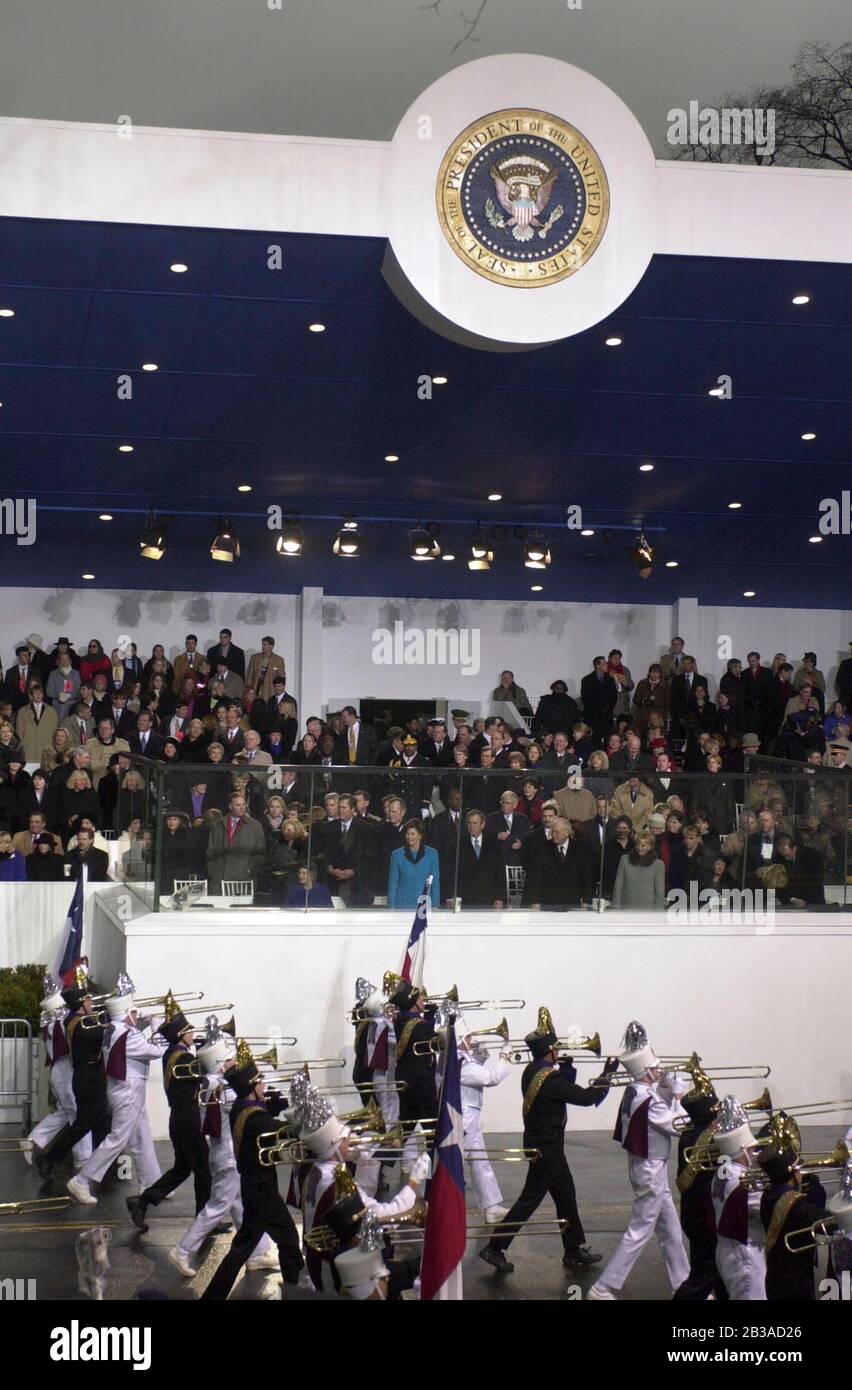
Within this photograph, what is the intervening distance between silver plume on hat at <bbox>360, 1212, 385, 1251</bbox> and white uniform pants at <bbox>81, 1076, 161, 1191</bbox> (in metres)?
4.84

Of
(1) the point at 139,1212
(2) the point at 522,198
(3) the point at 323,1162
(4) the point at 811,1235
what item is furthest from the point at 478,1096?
(2) the point at 522,198

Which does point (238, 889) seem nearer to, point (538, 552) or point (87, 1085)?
point (87, 1085)

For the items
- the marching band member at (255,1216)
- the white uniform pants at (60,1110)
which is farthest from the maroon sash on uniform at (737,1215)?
the white uniform pants at (60,1110)

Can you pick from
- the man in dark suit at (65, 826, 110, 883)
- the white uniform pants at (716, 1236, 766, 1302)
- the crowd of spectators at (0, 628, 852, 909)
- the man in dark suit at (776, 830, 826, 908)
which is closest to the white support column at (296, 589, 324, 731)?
the crowd of spectators at (0, 628, 852, 909)

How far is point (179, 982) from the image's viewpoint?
13.6 metres

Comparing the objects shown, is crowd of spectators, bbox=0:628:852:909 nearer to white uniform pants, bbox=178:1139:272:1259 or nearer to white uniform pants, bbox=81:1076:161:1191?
white uniform pants, bbox=81:1076:161:1191

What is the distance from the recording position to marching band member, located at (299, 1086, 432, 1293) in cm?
747

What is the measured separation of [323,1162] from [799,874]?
839cm

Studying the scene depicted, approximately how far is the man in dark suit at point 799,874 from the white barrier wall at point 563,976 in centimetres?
20

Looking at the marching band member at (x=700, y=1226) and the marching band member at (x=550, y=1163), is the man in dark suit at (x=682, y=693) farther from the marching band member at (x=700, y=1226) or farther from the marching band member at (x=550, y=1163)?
the marching band member at (x=700, y=1226)

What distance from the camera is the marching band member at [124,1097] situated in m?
11.5

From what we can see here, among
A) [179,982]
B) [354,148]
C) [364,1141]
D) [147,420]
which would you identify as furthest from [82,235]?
[364,1141]

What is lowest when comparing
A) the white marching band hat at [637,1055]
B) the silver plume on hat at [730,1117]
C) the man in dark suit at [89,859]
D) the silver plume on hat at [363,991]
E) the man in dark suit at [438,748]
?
the silver plume on hat at [730,1117]
